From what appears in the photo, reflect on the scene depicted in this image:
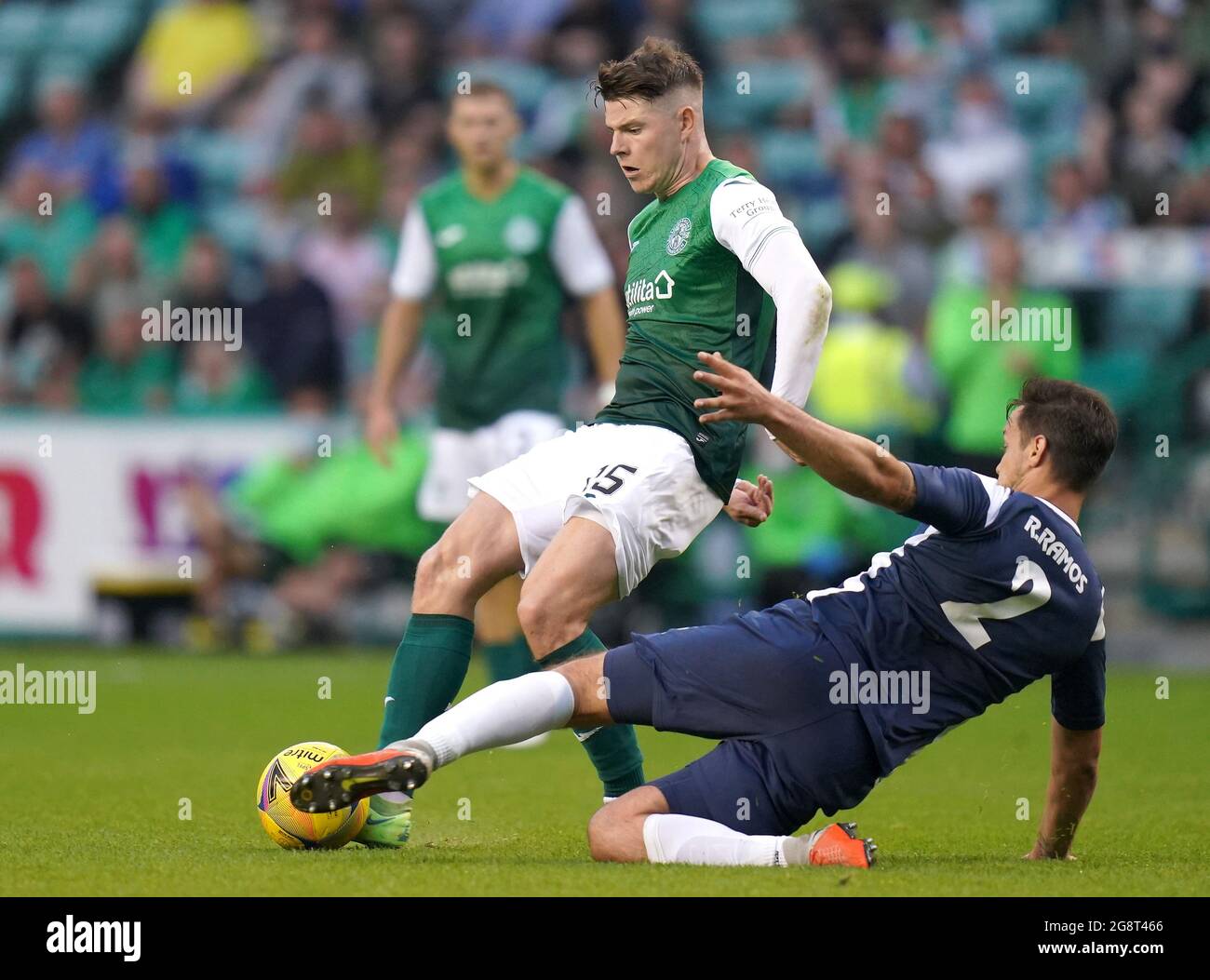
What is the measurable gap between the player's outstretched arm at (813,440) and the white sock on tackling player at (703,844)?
0.95 metres

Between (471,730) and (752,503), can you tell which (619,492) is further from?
(471,730)

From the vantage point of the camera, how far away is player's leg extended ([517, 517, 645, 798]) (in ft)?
16.6

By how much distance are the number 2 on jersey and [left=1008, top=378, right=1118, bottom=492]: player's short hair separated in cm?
27

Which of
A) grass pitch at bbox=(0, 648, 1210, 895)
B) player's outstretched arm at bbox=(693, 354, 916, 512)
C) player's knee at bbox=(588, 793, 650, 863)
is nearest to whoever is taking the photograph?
player's outstretched arm at bbox=(693, 354, 916, 512)

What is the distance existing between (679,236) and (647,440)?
2.04ft

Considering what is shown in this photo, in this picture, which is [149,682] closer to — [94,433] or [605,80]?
[94,433]

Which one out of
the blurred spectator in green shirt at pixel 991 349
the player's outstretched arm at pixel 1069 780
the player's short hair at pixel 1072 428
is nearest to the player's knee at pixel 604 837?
the player's outstretched arm at pixel 1069 780

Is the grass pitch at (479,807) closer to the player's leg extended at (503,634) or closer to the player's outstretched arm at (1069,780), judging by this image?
the player's outstretched arm at (1069,780)

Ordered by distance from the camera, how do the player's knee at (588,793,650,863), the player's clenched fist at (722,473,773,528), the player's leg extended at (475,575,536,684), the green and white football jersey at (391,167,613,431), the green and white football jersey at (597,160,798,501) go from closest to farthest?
1. the player's knee at (588,793,650,863)
2. the player's clenched fist at (722,473,773,528)
3. the green and white football jersey at (597,160,798,501)
4. the player's leg extended at (475,575,536,684)
5. the green and white football jersey at (391,167,613,431)

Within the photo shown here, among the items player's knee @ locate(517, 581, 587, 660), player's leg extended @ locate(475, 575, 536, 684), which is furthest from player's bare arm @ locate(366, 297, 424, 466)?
player's knee @ locate(517, 581, 587, 660)

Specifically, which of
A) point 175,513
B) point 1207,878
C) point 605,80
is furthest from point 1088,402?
point 175,513

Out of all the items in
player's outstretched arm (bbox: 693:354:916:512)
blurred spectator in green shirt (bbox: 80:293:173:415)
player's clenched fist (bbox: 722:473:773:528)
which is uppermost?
blurred spectator in green shirt (bbox: 80:293:173:415)

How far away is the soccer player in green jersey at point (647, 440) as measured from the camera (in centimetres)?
510

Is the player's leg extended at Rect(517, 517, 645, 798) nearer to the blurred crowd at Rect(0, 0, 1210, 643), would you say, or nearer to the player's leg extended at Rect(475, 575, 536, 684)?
the player's leg extended at Rect(475, 575, 536, 684)
